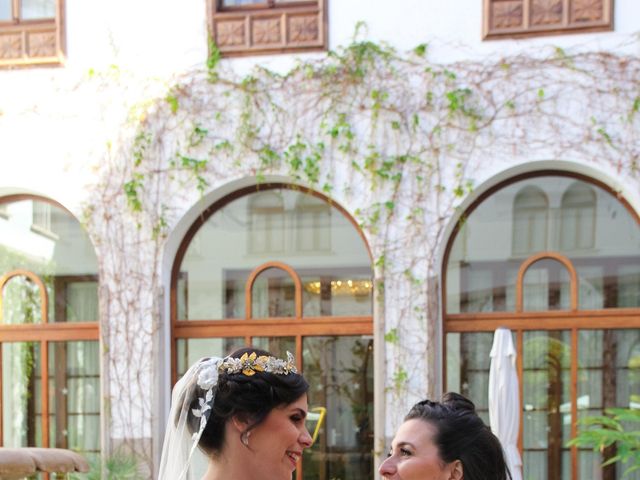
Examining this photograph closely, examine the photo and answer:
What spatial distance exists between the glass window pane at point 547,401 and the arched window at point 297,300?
4.33 feet

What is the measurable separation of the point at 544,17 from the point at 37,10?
177 inches

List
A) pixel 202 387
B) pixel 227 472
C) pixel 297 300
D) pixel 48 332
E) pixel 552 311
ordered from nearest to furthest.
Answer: pixel 227 472 → pixel 202 387 → pixel 552 311 → pixel 297 300 → pixel 48 332

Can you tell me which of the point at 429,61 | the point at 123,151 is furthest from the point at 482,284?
the point at 123,151

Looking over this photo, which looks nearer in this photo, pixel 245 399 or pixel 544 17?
pixel 245 399

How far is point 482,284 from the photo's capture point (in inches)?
329

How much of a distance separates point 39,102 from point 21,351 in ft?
7.55

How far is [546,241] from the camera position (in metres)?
8.29

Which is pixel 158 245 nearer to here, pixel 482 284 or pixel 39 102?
pixel 39 102

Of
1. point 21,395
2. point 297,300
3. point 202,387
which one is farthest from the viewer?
point 21,395

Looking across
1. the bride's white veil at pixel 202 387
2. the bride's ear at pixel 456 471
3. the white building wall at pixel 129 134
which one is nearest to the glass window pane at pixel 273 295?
the white building wall at pixel 129 134

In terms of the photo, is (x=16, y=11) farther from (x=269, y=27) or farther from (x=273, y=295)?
A: (x=273, y=295)

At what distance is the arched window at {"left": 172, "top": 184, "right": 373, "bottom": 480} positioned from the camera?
8.47 m

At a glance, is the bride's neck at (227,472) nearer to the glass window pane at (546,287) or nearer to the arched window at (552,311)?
the arched window at (552,311)

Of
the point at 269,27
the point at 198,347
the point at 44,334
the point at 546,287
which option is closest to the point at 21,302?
the point at 44,334
